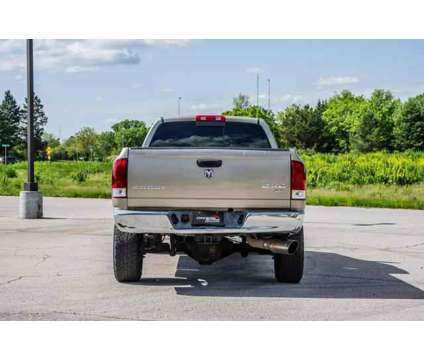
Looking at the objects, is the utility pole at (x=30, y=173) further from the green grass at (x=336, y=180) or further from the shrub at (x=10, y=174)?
the shrub at (x=10, y=174)

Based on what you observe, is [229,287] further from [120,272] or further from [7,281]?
[7,281]

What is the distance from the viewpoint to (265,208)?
27.6 ft

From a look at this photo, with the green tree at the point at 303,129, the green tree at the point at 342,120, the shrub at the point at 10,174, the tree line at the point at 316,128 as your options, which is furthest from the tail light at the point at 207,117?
the green tree at the point at 342,120

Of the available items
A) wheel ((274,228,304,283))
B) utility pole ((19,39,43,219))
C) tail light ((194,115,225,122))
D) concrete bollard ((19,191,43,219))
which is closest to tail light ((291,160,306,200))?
wheel ((274,228,304,283))

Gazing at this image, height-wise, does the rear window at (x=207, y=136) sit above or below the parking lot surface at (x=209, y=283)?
above

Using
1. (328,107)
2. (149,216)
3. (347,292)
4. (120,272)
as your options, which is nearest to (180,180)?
(149,216)

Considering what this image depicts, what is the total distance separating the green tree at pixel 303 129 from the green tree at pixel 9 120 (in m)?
49.5

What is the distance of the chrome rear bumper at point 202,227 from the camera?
327 inches

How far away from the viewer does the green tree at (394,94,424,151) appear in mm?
99375

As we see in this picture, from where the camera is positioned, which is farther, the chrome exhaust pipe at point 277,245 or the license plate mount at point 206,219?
the chrome exhaust pipe at point 277,245

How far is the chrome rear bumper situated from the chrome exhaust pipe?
0.21 metres

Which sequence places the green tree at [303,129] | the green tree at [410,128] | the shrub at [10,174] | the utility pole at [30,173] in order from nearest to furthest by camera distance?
1. the utility pole at [30,173]
2. the shrub at [10,174]
3. the green tree at [410,128]
4. the green tree at [303,129]

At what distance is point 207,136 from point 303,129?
10959 cm
